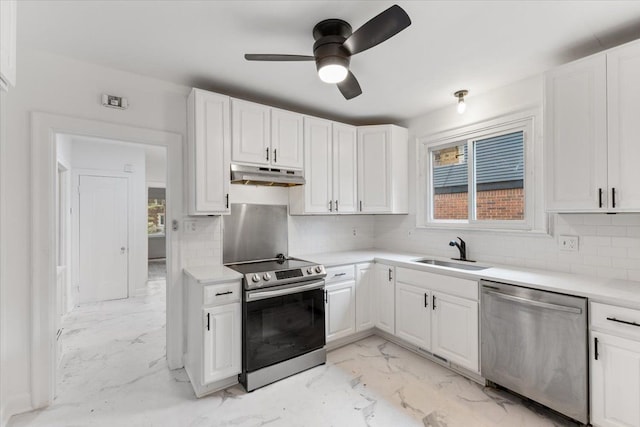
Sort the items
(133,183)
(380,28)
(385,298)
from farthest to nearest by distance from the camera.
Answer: (133,183)
(385,298)
(380,28)

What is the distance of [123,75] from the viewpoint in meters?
2.50

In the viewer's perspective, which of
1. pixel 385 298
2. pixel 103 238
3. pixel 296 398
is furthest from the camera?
pixel 103 238

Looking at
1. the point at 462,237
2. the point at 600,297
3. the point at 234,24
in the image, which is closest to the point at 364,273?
the point at 462,237

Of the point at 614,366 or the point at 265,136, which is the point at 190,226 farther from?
the point at 614,366

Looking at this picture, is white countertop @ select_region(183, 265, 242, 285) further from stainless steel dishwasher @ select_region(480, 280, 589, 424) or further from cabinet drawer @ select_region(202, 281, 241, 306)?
stainless steel dishwasher @ select_region(480, 280, 589, 424)

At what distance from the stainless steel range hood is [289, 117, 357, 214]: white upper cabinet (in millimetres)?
193


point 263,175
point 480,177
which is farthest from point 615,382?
point 263,175

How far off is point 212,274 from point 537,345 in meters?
2.47

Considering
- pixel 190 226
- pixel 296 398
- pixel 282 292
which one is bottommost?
pixel 296 398

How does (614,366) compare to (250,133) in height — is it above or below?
below

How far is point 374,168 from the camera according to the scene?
143 inches

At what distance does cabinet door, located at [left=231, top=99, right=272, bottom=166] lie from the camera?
8.95 ft

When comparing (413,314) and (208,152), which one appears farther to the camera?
(413,314)

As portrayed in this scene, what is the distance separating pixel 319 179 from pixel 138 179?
3.66 meters
